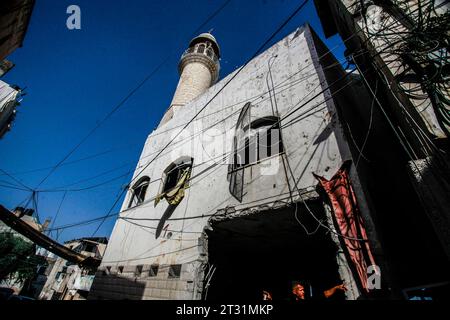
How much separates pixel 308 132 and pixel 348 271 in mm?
3467

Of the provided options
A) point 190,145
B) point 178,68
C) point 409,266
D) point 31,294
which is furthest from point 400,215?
point 31,294

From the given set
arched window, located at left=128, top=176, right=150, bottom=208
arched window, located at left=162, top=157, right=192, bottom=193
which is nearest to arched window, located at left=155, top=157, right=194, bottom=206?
arched window, located at left=162, top=157, right=192, bottom=193

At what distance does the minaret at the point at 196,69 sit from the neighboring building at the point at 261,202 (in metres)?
6.42

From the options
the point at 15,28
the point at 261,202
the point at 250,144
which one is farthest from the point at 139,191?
the point at 15,28

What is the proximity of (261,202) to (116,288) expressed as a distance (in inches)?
261

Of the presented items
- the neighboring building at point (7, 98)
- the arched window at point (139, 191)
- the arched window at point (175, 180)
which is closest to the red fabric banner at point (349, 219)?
the arched window at point (175, 180)

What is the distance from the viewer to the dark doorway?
5738mm

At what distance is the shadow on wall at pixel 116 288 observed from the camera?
270 inches

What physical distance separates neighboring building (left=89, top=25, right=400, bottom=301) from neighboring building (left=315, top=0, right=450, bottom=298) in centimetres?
78

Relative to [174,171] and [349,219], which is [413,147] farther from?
[174,171]

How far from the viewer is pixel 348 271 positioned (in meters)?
3.70

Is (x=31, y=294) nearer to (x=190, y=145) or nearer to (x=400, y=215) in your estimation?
(x=190, y=145)

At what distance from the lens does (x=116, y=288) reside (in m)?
7.71

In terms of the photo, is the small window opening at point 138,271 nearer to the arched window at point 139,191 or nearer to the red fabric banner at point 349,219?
the arched window at point 139,191
